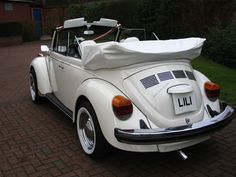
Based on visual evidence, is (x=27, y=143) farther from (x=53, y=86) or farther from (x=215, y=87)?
(x=215, y=87)

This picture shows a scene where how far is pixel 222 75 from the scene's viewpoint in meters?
8.04

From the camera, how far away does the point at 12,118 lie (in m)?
5.77

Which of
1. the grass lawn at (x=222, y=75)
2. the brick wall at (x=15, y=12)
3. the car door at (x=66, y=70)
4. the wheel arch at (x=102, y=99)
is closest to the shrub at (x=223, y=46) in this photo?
the grass lawn at (x=222, y=75)

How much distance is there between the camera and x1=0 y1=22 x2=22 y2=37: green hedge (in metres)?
21.9

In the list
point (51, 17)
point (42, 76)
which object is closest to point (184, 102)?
point (42, 76)

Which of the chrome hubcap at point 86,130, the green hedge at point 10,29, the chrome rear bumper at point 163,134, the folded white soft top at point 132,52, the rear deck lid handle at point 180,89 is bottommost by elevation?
the green hedge at point 10,29

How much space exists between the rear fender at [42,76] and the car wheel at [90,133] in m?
1.69

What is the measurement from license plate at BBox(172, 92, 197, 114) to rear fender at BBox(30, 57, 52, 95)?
2810mm

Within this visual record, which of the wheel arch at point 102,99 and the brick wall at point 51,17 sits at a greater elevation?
the wheel arch at point 102,99

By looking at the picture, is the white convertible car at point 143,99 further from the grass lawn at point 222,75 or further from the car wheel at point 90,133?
the grass lawn at point 222,75

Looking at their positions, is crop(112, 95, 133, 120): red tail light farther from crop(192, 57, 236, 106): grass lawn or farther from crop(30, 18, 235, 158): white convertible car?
crop(192, 57, 236, 106): grass lawn

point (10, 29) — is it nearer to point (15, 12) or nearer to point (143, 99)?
point (15, 12)

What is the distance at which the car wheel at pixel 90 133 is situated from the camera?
3.88 m

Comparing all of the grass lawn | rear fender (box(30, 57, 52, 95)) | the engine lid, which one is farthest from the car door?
the grass lawn
